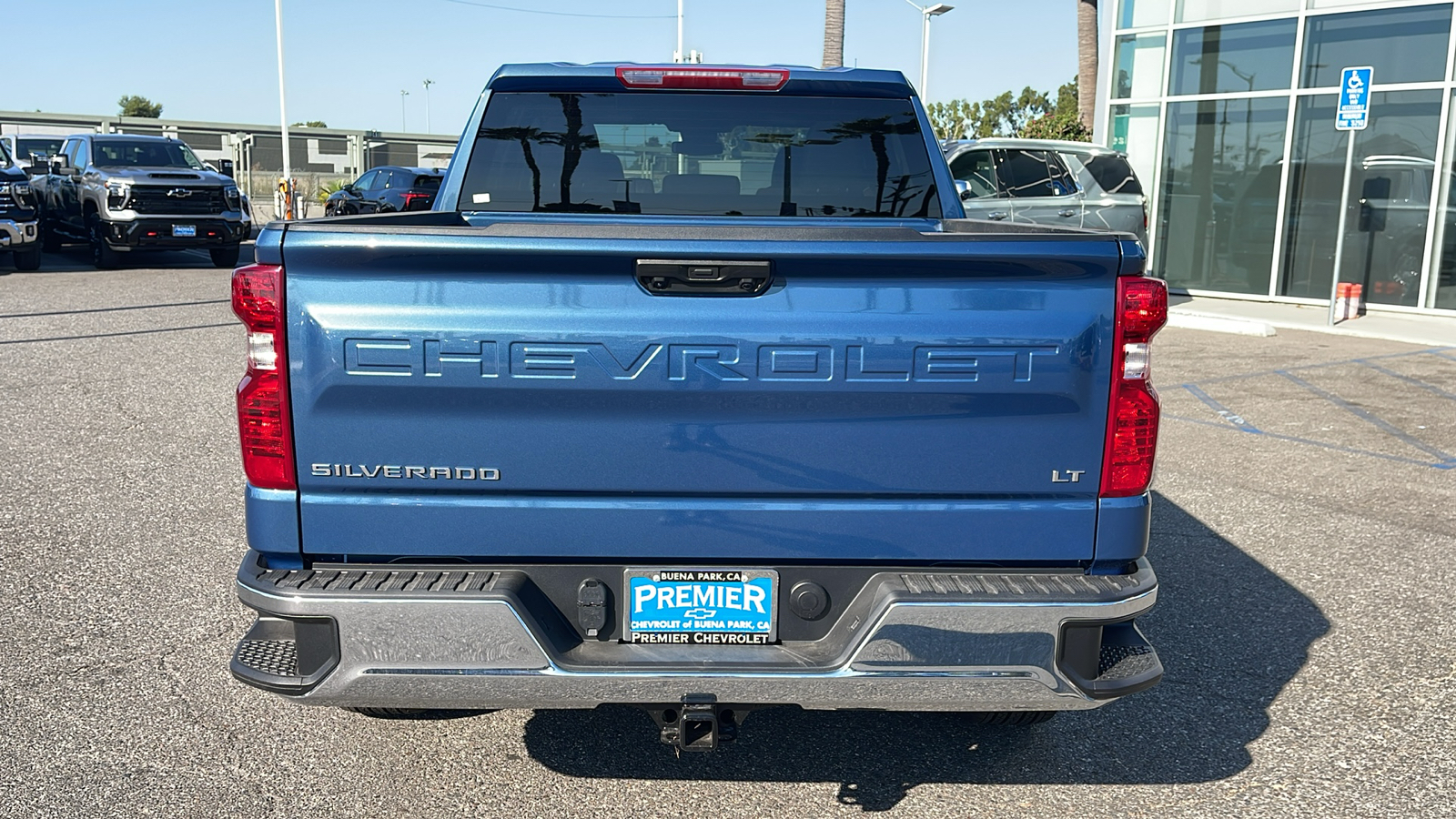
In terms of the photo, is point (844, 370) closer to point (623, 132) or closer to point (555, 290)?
point (555, 290)

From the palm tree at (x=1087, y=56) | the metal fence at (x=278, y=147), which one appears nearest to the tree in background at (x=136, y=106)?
the metal fence at (x=278, y=147)

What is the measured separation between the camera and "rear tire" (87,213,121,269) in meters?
18.4

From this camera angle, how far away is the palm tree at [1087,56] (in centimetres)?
2383

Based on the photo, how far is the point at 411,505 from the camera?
281cm

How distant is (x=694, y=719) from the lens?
2834mm

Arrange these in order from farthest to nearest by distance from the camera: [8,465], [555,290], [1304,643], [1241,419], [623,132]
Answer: [1241,419]
[8,465]
[1304,643]
[623,132]
[555,290]

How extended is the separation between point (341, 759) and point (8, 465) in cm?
466

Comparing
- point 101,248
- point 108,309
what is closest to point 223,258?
point 101,248

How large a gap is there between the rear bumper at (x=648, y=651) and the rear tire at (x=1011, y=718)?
2.19 feet

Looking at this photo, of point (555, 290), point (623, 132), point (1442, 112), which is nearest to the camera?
point (555, 290)

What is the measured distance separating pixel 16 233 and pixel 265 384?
17.6 metres

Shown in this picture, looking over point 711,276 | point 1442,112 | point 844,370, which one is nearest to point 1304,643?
point 844,370

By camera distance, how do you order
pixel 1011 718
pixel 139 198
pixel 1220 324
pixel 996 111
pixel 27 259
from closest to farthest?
pixel 1011 718, pixel 1220 324, pixel 139 198, pixel 27 259, pixel 996 111

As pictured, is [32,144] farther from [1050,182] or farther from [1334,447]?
[1334,447]
